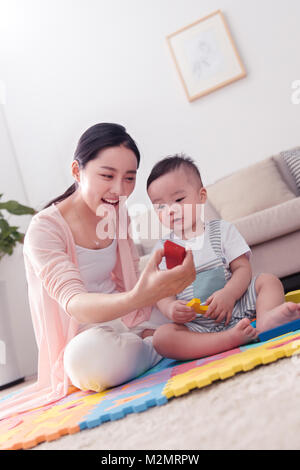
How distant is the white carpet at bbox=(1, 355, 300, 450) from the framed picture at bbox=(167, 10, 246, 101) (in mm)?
2247

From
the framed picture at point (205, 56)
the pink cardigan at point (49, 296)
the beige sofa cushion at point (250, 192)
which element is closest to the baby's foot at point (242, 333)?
the pink cardigan at point (49, 296)

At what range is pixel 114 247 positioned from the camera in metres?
1.18

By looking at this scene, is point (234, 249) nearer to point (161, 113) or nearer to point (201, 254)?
point (201, 254)

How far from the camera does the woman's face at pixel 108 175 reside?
0.97 meters

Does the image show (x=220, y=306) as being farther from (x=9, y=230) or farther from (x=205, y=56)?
(x=205, y=56)

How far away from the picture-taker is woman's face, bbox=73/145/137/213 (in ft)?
3.18

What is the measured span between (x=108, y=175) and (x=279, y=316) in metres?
0.48

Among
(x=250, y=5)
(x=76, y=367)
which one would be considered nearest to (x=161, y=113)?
(x=250, y=5)

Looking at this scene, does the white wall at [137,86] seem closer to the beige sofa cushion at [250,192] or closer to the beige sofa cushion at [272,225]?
the beige sofa cushion at [250,192]

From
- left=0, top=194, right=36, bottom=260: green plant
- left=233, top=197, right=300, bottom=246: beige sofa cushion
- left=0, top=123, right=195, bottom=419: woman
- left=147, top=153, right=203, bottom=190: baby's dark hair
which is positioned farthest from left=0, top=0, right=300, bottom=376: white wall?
left=0, top=123, right=195, bottom=419: woman

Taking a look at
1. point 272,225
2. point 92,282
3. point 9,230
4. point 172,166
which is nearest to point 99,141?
point 172,166
